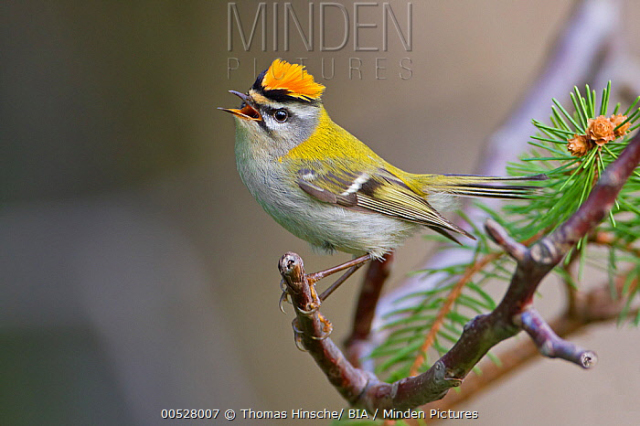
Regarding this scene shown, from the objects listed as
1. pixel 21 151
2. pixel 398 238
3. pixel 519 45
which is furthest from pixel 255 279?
pixel 519 45

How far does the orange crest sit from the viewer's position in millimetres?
1265

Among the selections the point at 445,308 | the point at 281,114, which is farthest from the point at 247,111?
the point at 445,308

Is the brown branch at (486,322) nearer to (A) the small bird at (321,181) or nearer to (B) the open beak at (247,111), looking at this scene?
(A) the small bird at (321,181)

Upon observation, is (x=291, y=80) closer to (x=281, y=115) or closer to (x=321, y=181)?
(x=281, y=115)

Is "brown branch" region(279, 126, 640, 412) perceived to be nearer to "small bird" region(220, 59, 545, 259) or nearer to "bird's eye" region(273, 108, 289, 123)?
"small bird" region(220, 59, 545, 259)

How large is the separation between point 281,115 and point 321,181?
0.21 meters

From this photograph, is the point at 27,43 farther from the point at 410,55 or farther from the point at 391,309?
the point at 391,309

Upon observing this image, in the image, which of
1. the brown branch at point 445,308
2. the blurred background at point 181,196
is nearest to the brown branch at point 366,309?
the brown branch at point 445,308

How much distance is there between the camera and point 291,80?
1.29 metres

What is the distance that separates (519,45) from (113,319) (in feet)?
8.78

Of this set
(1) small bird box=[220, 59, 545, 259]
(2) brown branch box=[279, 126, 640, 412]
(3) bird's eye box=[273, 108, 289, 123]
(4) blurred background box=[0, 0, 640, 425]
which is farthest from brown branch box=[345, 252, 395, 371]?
(4) blurred background box=[0, 0, 640, 425]

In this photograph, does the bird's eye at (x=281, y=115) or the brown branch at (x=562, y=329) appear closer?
the brown branch at (x=562, y=329)

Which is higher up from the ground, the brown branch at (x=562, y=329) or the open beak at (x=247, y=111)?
the open beak at (x=247, y=111)

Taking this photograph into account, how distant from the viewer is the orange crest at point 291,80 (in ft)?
4.15
